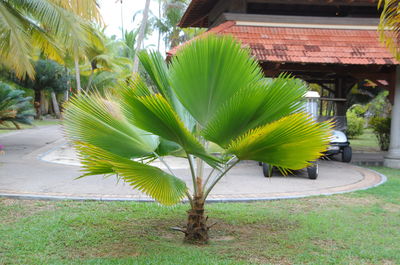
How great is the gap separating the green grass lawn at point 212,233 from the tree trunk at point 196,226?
0.13 m

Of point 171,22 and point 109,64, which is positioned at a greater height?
point 171,22

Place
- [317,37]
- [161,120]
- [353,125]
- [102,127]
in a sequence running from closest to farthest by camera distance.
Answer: [161,120]
[102,127]
[317,37]
[353,125]

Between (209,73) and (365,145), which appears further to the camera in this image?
(365,145)

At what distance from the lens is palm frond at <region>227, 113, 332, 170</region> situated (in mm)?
3990

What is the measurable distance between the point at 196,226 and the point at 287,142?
1.57 metres

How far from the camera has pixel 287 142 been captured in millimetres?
4152

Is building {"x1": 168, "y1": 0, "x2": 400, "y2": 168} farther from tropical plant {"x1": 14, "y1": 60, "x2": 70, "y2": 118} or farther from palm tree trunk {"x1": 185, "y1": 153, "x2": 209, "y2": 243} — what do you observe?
tropical plant {"x1": 14, "y1": 60, "x2": 70, "y2": 118}

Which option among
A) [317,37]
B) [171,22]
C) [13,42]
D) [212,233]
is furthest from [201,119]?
[171,22]

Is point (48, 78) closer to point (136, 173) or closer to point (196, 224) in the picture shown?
point (196, 224)

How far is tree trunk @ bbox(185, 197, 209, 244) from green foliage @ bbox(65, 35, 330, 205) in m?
0.64

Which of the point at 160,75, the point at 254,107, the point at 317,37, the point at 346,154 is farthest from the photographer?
the point at 346,154

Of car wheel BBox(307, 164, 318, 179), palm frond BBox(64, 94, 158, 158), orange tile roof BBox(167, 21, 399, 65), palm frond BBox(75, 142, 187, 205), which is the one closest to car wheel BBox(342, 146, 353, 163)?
orange tile roof BBox(167, 21, 399, 65)

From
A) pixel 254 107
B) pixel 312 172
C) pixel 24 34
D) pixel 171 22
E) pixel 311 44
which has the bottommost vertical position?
pixel 312 172

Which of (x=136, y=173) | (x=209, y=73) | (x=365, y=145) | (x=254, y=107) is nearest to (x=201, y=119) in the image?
(x=209, y=73)
